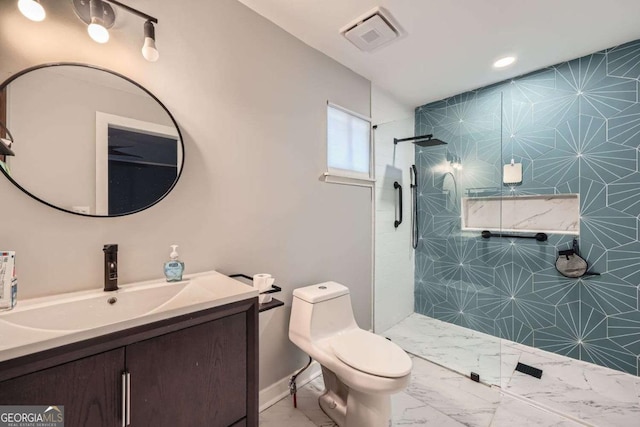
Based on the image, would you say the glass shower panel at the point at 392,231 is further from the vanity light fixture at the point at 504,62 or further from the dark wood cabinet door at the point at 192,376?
the dark wood cabinet door at the point at 192,376

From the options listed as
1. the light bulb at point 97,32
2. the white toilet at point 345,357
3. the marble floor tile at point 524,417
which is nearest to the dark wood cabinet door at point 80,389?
the white toilet at point 345,357

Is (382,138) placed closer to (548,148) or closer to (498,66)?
(498,66)

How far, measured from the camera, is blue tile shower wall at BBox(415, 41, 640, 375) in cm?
194

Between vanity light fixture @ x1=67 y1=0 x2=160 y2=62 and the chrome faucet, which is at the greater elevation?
vanity light fixture @ x1=67 y1=0 x2=160 y2=62

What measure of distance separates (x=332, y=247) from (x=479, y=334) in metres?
1.81

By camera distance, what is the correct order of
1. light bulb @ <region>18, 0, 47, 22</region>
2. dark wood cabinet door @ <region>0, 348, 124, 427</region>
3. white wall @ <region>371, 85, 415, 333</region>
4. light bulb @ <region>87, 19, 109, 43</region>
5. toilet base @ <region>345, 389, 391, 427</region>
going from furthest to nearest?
1. white wall @ <region>371, 85, 415, 333</region>
2. toilet base @ <region>345, 389, 391, 427</region>
3. light bulb @ <region>87, 19, 109, 43</region>
4. light bulb @ <region>18, 0, 47, 22</region>
5. dark wood cabinet door @ <region>0, 348, 124, 427</region>

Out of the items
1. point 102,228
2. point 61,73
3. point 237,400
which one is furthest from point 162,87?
point 237,400

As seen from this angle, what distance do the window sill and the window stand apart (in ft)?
0.04

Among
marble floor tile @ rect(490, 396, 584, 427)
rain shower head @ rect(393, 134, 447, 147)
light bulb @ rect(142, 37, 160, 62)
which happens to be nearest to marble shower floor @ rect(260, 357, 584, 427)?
marble floor tile @ rect(490, 396, 584, 427)

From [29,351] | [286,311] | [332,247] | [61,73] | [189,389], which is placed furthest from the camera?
[332,247]

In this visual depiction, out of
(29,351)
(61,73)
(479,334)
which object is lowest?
(479,334)

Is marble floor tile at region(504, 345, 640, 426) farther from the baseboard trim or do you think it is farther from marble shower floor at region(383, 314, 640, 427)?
the baseboard trim

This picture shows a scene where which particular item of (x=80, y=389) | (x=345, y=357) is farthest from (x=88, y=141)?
(x=345, y=357)

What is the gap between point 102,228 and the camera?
109 centimetres
